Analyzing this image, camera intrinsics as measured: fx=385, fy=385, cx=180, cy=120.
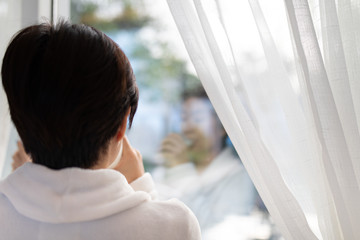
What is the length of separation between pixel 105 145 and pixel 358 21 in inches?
22.3

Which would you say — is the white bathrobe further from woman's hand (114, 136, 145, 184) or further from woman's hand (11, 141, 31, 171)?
woman's hand (11, 141, 31, 171)

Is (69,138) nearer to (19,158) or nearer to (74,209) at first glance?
(74,209)

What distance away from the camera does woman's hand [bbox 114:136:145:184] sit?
918mm

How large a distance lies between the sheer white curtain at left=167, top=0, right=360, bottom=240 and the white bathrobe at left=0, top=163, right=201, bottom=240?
10.4 inches

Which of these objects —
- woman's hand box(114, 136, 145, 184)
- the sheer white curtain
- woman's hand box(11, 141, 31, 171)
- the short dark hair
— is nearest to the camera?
the short dark hair

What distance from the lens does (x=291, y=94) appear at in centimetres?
82

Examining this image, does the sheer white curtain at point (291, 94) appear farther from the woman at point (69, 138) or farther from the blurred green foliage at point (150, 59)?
the blurred green foliage at point (150, 59)

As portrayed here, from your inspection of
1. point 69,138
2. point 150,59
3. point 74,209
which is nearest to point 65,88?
point 69,138

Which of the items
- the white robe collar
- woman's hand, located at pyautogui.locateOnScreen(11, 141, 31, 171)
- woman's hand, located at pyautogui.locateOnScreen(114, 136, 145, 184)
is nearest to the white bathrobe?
the white robe collar

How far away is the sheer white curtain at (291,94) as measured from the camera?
78 centimetres

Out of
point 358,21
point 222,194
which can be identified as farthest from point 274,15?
point 222,194

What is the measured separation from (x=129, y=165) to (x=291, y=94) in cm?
41

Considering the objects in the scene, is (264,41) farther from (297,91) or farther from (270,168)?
(270,168)

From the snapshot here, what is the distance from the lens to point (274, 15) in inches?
32.8
